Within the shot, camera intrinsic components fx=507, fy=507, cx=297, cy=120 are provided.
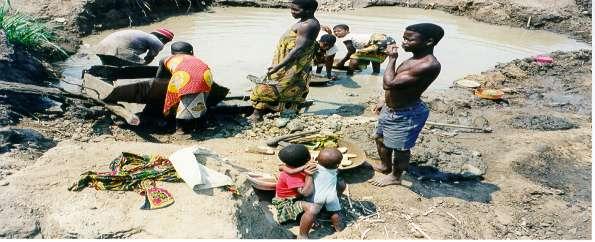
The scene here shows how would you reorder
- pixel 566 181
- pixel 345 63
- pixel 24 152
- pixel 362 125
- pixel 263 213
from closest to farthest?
pixel 263 213, pixel 24 152, pixel 566 181, pixel 362 125, pixel 345 63

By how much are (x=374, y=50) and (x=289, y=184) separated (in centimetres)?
493

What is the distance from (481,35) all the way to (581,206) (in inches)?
334

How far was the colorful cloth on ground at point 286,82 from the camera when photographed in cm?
570

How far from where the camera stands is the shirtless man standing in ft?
13.1

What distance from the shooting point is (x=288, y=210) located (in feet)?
12.4

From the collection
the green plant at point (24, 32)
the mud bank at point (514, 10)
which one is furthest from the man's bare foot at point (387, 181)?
the mud bank at point (514, 10)

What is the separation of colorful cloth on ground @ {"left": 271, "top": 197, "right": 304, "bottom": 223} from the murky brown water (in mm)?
3055

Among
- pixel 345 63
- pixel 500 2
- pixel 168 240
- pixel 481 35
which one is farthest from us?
pixel 500 2

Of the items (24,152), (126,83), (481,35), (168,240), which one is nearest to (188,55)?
(126,83)

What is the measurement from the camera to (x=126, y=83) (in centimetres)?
519

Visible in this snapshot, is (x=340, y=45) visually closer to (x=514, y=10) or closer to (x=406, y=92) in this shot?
(x=514, y=10)

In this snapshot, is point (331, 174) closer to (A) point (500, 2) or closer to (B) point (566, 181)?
(B) point (566, 181)

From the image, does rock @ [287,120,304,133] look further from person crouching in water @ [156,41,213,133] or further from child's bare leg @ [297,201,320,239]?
child's bare leg @ [297,201,320,239]

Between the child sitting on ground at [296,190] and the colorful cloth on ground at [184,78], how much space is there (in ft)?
5.67
